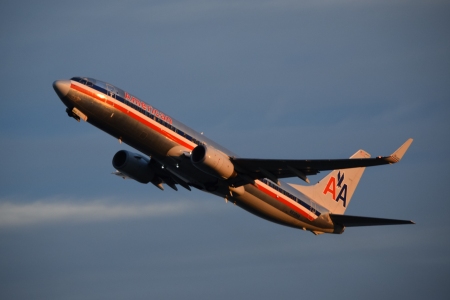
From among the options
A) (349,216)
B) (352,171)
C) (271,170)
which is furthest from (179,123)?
(352,171)

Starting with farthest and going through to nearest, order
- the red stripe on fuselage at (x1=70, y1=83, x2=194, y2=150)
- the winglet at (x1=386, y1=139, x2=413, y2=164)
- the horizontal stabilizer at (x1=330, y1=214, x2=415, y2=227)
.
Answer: the horizontal stabilizer at (x1=330, y1=214, x2=415, y2=227), the red stripe on fuselage at (x1=70, y1=83, x2=194, y2=150), the winglet at (x1=386, y1=139, x2=413, y2=164)

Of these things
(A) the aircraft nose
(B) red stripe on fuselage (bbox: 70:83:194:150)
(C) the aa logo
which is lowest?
(B) red stripe on fuselage (bbox: 70:83:194:150)

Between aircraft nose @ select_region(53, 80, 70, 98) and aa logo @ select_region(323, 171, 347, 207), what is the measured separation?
92.0ft

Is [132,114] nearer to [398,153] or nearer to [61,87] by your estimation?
[61,87]

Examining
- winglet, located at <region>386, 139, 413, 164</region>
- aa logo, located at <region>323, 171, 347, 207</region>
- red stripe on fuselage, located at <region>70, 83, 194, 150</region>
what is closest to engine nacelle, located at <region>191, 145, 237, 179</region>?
red stripe on fuselage, located at <region>70, 83, 194, 150</region>

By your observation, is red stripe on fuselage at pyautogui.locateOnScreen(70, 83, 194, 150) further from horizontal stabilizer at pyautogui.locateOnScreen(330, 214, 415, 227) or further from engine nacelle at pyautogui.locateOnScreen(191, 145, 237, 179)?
horizontal stabilizer at pyautogui.locateOnScreen(330, 214, 415, 227)

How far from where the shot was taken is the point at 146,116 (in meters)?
60.2

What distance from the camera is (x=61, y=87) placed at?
192 feet

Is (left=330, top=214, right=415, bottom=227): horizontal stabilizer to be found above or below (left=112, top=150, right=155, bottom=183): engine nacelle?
below

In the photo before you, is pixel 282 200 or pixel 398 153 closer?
pixel 398 153

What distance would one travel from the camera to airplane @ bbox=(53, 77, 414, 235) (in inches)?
2327

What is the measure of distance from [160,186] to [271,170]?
11435mm

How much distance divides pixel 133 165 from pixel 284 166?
13475 mm

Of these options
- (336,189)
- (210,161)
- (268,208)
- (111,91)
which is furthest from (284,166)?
(336,189)
